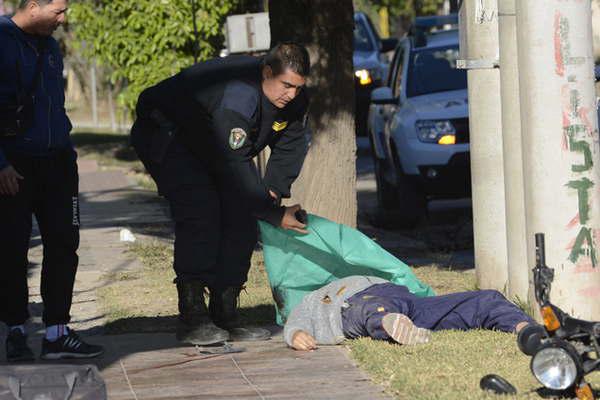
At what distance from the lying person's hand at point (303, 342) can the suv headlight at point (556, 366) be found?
1.79m

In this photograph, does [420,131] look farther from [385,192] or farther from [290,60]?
[290,60]

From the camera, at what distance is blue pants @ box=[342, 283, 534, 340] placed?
6.79 m

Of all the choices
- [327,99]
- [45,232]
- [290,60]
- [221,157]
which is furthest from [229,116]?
[327,99]

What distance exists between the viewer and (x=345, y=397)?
5.80 metres

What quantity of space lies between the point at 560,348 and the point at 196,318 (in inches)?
94.1

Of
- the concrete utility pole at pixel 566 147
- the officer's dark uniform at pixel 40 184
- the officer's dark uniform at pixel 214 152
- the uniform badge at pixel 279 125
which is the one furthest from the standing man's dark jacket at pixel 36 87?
the concrete utility pole at pixel 566 147

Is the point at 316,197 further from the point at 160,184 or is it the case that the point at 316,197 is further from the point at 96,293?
the point at 160,184

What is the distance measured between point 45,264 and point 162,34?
12.5 metres

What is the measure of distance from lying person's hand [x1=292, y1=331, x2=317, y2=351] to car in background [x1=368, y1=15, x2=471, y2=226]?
613 cm

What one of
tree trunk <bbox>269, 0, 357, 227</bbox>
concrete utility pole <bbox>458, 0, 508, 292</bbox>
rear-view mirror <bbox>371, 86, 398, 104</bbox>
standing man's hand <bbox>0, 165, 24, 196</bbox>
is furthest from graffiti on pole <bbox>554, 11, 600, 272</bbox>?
rear-view mirror <bbox>371, 86, 398, 104</bbox>

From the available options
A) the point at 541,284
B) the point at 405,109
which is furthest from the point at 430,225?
the point at 541,284

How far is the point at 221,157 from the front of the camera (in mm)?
6703

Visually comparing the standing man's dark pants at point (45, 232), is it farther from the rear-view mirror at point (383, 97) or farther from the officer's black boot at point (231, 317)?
the rear-view mirror at point (383, 97)

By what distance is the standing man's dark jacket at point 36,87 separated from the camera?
6457 mm
